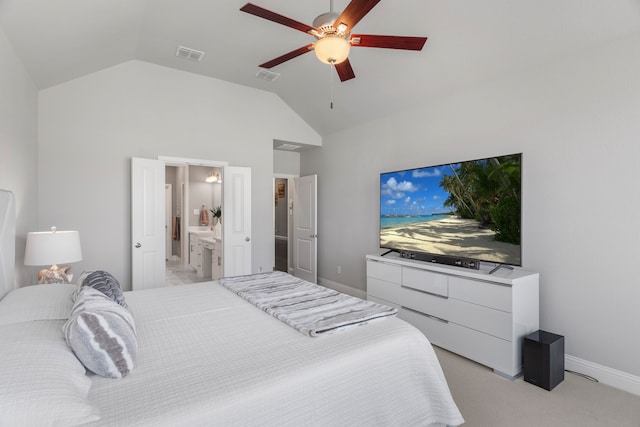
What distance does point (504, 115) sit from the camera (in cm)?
321

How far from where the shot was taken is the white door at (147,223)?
400 centimetres

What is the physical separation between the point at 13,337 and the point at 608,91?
3.88 m

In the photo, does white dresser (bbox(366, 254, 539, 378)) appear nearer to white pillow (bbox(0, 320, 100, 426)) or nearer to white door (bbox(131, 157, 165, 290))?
white pillow (bbox(0, 320, 100, 426))

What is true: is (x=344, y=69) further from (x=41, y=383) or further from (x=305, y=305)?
(x=41, y=383)

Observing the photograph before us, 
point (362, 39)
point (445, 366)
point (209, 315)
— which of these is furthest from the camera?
point (445, 366)

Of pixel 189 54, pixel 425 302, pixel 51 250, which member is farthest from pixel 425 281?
pixel 189 54

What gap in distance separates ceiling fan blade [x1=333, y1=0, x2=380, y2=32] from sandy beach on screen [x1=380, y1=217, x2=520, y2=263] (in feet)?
6.98

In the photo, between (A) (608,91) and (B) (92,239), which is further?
(B) (92,239)

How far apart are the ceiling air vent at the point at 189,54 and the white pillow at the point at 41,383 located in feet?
11.4

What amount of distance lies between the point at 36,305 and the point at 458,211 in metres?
3.27

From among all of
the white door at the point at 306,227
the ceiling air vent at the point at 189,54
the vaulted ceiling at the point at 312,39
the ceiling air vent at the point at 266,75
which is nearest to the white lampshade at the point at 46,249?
the vaulted ceiling at the point at 312,39

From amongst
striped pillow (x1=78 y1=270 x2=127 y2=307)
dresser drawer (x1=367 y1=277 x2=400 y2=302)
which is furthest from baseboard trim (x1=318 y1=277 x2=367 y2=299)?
striped pillow (x1=78 y1=270 x2=127 y2=307)

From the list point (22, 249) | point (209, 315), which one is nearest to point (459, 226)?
point (209, 315)

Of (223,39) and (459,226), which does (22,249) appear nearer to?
(223,39)
